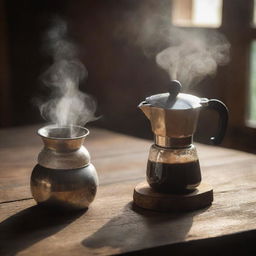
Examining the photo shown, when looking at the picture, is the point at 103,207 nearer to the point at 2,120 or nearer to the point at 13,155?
the point at 13,155

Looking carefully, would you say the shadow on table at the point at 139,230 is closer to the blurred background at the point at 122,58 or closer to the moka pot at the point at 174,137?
the moka pot at the point at 174,137

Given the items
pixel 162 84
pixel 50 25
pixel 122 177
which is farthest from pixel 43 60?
pixel 122 177

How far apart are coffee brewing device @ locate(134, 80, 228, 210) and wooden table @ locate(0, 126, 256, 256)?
0.04 m

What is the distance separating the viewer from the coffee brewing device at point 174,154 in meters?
1.34

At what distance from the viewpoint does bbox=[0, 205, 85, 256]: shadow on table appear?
3.75ft

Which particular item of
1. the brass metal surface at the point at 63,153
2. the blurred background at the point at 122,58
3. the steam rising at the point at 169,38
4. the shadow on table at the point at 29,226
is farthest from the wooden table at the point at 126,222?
the steam rising at the point at 169,38

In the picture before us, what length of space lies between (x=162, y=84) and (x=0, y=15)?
4.45 feet

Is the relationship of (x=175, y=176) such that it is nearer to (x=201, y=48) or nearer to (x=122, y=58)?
(x=201, y=48)

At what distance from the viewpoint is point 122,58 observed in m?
3.60

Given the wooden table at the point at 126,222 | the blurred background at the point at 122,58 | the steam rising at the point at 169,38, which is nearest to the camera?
the wooden table at the point at 126,222

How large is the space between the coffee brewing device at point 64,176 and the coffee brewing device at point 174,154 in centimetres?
15

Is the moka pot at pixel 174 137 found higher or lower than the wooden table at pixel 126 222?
higher

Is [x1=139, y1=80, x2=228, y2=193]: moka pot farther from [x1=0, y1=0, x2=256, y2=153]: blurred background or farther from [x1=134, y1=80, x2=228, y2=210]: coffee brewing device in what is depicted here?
[x1=0, y1=0, x2=256, y2=153]: blurred background

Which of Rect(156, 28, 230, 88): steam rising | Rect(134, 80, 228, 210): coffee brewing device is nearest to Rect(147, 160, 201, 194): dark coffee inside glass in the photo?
Rect(134, 80, 228, 210): coffee brewing device
